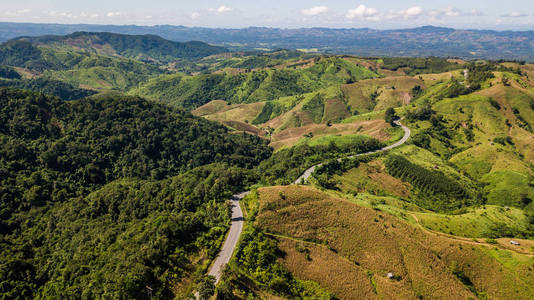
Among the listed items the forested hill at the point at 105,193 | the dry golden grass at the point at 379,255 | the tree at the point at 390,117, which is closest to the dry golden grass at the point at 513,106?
the tree at the point at 390,117

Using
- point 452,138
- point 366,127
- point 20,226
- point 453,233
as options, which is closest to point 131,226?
point 20,226

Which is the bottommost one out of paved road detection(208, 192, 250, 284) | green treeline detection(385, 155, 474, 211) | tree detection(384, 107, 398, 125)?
green treeline detection(385, 155, 474, 211)

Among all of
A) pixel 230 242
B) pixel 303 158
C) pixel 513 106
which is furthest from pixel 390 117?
pixel 230 242

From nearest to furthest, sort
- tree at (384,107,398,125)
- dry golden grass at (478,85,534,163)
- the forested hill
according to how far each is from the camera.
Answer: the forested hill, dry golden grass at (478,85,534,163), tree at (384,107,398,125)

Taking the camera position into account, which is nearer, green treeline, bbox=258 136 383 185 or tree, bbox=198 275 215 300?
tree, bbox=198 275 215 300

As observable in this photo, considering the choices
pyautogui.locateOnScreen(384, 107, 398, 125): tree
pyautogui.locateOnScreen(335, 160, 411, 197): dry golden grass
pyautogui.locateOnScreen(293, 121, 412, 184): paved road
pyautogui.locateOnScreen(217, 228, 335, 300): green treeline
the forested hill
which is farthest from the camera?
pyautogui.locateOnScreen(384, 107, 398, 125): tree

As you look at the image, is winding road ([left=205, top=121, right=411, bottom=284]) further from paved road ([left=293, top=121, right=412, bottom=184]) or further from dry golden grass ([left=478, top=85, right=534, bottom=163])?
dry golden grass ([left=478, top=85, right=534, bottom=163])

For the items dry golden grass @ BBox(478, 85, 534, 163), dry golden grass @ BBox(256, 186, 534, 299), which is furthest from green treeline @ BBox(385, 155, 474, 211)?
dry golden grass @ BBox(478, 85, 534, 163)

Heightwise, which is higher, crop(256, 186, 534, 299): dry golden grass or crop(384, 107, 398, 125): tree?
crop(384, 107, 398, 125): tree
